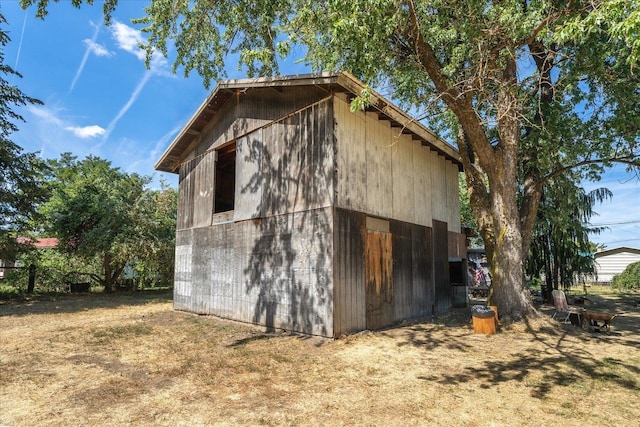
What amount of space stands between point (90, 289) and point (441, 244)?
60.0 feet

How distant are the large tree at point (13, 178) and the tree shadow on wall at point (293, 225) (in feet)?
33.6

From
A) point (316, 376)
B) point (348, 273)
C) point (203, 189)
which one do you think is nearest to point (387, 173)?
point (348, 273)

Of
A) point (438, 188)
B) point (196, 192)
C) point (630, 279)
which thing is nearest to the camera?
point (196, 192)

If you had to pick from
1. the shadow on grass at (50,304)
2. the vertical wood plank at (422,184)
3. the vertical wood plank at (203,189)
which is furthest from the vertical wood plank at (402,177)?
the shadow on grass at (50,304)

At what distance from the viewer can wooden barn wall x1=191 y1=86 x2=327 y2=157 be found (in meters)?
8.79

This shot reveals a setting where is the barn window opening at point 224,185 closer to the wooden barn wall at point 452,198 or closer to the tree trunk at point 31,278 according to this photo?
the wooden barn wall at point 452,198

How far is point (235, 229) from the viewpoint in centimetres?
998

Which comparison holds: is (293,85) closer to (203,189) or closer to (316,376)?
(203,189)

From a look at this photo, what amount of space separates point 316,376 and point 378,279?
3.71 m

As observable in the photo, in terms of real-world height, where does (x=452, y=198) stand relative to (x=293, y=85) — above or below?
below

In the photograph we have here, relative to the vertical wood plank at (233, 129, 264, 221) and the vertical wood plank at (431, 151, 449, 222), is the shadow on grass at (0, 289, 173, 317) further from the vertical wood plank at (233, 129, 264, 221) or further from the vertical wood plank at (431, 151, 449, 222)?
the vertical wood plank at (431, 151, 449, 222)

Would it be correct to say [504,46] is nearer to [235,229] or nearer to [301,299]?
[301,299]

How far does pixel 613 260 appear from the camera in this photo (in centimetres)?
3431

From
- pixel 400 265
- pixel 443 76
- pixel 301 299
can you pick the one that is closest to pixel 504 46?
pixel 443 76
